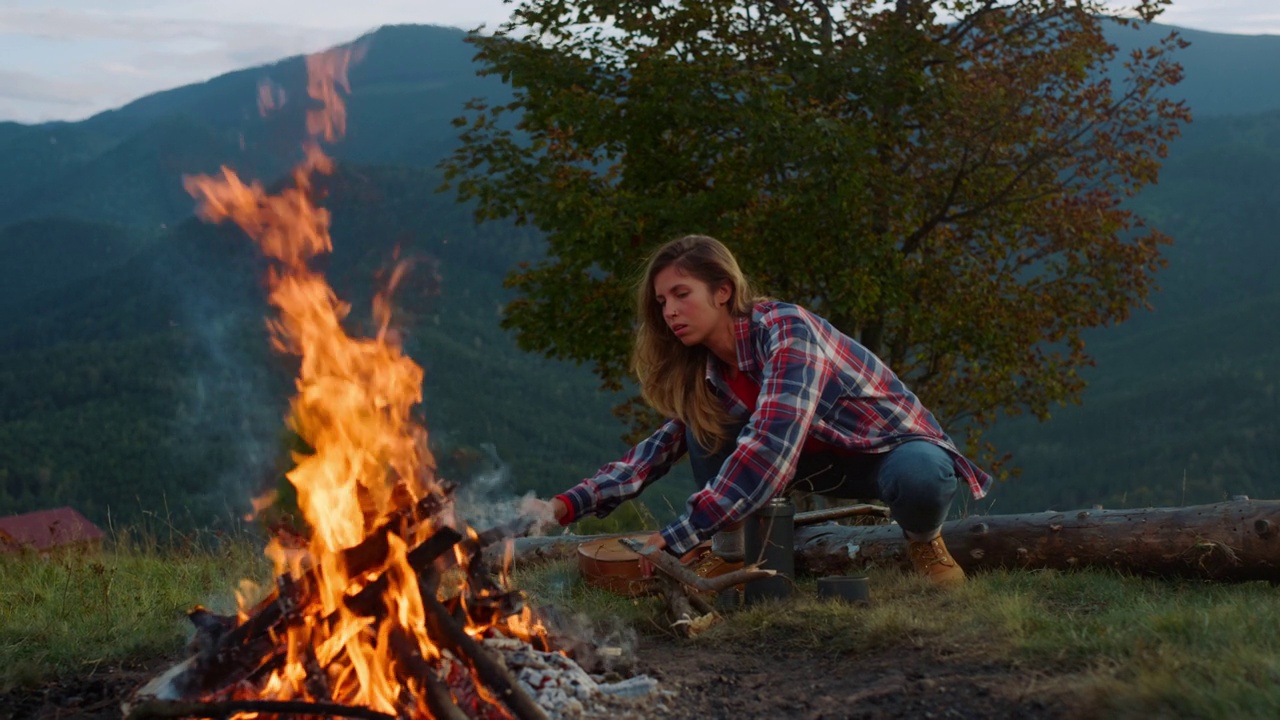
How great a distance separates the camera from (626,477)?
414cm

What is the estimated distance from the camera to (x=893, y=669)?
3268mm

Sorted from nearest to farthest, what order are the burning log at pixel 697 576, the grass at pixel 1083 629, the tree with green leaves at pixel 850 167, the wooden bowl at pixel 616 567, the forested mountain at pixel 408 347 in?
the grass at pixel 1083 629 → the burning log at pixel 697 576 → the wooden bowl at pixel 616 567 → the tree with green leaves at pixel 850 167 → the forested mountain at pixel 408 347

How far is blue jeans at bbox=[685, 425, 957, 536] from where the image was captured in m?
4.08

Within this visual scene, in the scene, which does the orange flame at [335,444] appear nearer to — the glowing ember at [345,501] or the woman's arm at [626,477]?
the glowing ember at [345,501]

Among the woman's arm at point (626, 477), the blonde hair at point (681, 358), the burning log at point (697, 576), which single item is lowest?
the burning log at point (697, 576)

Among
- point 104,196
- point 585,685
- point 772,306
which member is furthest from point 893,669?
point 104,196

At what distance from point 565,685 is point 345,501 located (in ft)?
2.85

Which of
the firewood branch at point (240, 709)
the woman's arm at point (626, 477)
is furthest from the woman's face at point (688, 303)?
the firewood branch at point (240, 709)

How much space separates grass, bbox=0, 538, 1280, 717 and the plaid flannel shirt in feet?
1.69

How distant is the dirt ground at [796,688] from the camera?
2846 mm

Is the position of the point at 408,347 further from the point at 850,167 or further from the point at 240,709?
the point at 240,709

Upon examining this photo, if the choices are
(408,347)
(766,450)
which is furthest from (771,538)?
(408,347)

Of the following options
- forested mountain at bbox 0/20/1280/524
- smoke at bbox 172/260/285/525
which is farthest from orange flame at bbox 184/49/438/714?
smoke at bbox 172/260/285/525

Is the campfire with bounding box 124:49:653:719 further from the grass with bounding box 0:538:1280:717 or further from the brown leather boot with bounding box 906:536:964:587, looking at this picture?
the brown leather boot with bounding box 906:536:964:587
